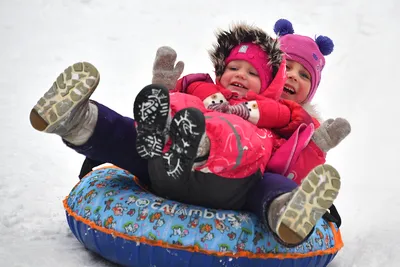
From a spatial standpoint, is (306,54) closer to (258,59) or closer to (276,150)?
(258,59)

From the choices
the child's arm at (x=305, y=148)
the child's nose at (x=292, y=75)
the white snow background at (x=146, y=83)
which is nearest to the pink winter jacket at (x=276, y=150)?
the child's arm at (x=305, y=148)

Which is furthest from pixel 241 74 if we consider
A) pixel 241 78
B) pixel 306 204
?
pixel 306 204

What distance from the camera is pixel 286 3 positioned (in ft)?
22.0

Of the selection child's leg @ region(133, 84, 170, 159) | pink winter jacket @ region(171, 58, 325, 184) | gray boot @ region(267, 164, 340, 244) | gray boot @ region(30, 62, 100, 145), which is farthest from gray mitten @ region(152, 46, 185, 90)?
gray boot @ region(267, 164, 340, 244)

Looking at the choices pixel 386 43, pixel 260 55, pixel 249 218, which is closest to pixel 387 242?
pixel 249 218

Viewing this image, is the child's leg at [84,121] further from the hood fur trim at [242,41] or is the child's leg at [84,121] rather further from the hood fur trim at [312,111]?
the hood fur trim at [312,111]

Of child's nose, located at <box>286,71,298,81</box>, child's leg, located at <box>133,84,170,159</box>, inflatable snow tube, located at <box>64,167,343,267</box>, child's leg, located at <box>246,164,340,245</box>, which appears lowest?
inflatable snow tube, located at <box>64,167,343,267</box>

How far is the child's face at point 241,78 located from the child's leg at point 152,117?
73cm

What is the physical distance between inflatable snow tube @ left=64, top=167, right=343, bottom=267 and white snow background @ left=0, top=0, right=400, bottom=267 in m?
0.14

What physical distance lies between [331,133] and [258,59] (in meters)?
0.48

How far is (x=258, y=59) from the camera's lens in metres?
2.45

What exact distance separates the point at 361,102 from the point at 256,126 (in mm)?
3242

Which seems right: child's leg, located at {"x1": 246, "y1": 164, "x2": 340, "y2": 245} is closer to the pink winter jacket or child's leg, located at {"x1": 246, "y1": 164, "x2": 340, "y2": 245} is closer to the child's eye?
the pink winter jacket

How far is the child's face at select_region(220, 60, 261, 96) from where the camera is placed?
2434 mm
